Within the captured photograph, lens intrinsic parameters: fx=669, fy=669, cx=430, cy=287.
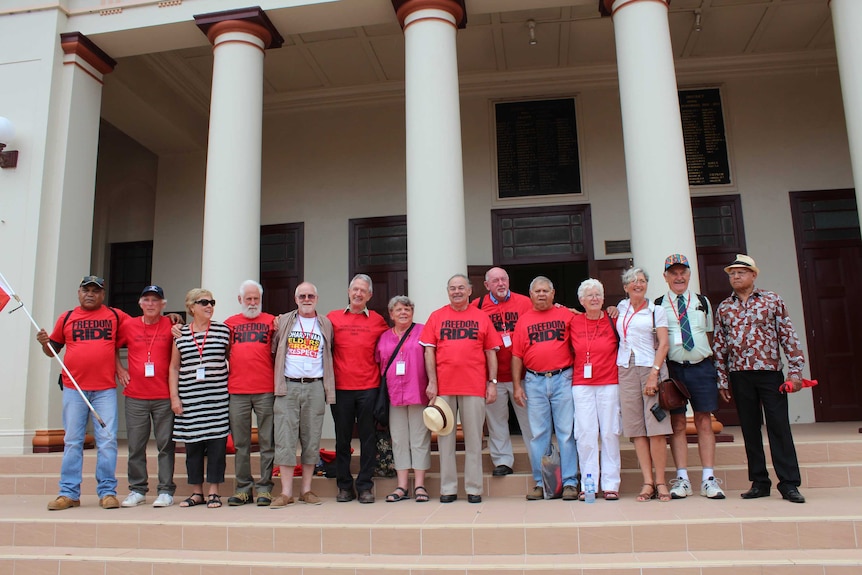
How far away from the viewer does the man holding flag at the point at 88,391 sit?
4.88 meters

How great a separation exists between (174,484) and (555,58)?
6783 mm

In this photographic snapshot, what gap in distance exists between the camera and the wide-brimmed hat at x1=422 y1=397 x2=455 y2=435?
4.53 metres

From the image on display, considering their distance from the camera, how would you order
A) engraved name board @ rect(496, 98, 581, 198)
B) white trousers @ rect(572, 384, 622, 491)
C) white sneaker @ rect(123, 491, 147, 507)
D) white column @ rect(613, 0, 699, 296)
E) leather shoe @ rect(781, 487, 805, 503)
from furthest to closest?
1. engraved name board @ rect(496, 98, 581, 198)
2. white column @ rect(613, 0, 699, 296)
3. white sneaker @ rect(123, 491, 147, 507)
4. white trousers @ rect(572, 384, 622, 491)
5. leather shoe @ rect(781, 487, 805, 503)

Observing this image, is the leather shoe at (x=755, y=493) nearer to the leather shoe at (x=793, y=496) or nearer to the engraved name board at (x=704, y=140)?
the leather shoe at (x=793, y=496)

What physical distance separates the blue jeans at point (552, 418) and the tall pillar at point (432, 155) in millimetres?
1390

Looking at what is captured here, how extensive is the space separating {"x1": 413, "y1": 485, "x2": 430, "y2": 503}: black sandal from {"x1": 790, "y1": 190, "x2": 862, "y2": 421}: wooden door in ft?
18.6

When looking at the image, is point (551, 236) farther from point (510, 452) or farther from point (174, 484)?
point (174, 484)

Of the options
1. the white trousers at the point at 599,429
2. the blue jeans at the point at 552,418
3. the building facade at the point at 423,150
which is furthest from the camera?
the building facade at the point at 423,150

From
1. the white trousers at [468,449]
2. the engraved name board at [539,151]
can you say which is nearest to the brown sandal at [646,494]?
the white trousers at [468,449]

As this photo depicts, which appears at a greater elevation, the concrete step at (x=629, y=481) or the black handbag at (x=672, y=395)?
the black handbag at (x=672, y=395)

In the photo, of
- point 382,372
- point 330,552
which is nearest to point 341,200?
point 382,372

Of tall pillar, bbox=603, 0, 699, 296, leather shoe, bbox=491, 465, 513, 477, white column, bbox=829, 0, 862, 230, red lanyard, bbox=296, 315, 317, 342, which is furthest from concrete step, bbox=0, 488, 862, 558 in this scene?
white column, bbox=829, 0, 862, 230

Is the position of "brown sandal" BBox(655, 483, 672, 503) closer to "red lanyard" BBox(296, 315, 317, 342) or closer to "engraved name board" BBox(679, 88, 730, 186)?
"red lanyard" BBox(296, 315, 317, 342)

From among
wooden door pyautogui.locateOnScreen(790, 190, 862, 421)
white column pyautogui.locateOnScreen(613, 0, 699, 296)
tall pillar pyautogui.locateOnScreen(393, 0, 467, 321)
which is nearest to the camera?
white column pyautogui.locateOnScreen(613, 0, 699, 296)
